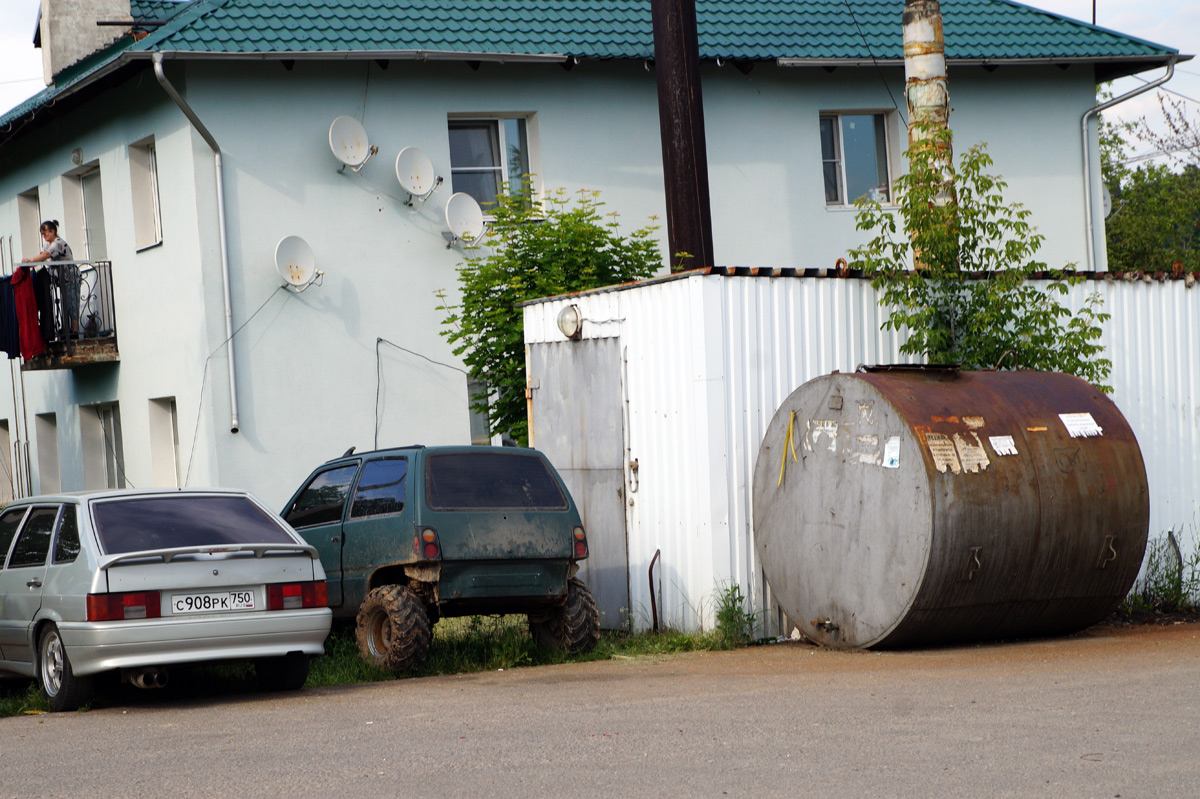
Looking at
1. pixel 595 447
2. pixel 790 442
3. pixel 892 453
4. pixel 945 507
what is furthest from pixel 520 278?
pixel 945 507

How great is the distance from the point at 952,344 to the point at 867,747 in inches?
250

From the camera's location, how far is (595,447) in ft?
43.0

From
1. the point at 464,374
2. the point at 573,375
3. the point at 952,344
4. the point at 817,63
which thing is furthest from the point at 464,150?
the point at 952,344

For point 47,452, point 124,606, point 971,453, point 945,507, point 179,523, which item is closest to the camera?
point 124,606

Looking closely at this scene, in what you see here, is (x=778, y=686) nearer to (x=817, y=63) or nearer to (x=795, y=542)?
(x=795, y=542)

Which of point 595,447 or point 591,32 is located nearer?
point 595,447

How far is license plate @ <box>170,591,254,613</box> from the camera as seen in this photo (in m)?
9.15

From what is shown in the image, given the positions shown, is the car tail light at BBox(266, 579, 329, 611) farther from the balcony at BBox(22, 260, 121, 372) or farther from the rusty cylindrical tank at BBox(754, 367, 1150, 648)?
the balcony at BBox(22, 260, 121, 372)

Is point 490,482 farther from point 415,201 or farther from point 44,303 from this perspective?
point 44,303

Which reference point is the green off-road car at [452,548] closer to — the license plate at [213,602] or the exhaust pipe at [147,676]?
the license plate at [213,602]

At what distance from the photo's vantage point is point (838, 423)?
36.0 ft

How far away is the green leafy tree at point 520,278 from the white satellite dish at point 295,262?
210 cm

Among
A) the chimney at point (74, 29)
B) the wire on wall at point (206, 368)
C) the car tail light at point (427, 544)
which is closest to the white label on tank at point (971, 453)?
the car tail light at point (427, 544)

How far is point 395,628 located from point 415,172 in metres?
8.92
